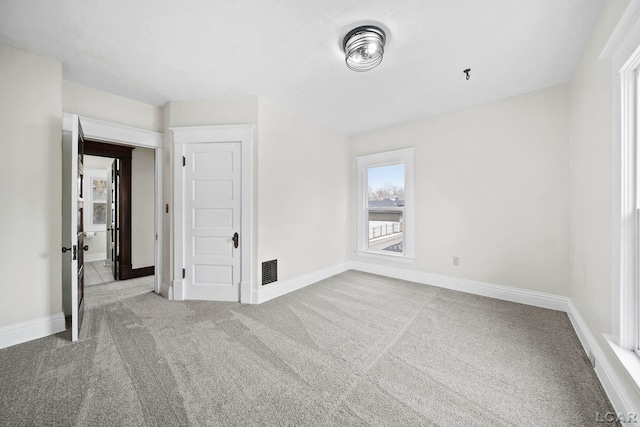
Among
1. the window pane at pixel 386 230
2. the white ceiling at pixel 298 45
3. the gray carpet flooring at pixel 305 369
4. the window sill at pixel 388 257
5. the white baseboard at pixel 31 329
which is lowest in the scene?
the gray carpet flooring at pixel 305 369

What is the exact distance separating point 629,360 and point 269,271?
308 centimetres

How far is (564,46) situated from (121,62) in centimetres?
409

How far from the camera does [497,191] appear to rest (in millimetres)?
3266

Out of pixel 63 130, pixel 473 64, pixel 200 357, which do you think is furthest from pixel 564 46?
pixel 63 130

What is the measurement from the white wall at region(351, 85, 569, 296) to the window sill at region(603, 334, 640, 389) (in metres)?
1.67

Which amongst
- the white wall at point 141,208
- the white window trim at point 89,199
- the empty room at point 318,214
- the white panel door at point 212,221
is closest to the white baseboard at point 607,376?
the empty room at point 318,214

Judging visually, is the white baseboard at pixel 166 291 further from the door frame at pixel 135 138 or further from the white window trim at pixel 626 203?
the white window trim at pixel 626 203

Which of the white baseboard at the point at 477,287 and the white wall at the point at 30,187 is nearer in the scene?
the white wall at the point at 30,187

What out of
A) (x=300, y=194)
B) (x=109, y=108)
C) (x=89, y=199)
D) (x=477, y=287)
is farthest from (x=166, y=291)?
(x=89, y=199)

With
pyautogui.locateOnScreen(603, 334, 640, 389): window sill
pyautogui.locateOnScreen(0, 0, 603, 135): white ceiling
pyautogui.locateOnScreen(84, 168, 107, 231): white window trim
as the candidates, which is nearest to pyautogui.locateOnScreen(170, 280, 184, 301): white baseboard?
pyautogui.locateOnScreen(0, 0, 603, 135): white ceiling

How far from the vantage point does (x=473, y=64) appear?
243 cm

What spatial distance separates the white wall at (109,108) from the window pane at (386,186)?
3470 mm

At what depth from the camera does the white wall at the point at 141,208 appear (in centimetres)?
436

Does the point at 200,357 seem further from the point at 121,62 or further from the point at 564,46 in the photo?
the point at 564,46
